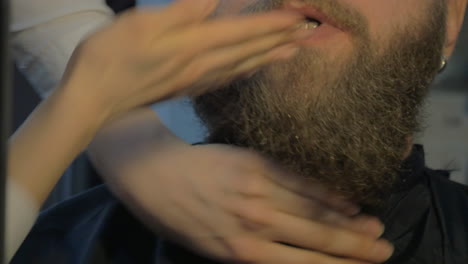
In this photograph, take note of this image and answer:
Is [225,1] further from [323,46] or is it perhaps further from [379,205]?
[379,205]

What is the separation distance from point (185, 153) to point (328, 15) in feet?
0.64

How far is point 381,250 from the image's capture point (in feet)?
2.15

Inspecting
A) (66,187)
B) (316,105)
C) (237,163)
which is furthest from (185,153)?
(66,187)

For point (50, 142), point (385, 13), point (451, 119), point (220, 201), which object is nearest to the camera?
point (50, 142)

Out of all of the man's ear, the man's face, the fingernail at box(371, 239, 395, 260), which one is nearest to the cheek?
the man's face

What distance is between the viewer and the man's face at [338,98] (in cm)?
68

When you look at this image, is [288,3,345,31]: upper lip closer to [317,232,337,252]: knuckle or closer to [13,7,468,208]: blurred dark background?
[317,232,337,252]: knuckle

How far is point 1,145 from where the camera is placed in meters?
0.24

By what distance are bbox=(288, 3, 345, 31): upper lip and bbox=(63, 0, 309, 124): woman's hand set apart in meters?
0.17

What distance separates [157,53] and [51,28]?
10.9 inches

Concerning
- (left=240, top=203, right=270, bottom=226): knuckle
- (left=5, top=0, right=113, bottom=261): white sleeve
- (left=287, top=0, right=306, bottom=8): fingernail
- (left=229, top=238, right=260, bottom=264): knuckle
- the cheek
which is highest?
(left=287, top=0, right=306, bottom=8): fingernail

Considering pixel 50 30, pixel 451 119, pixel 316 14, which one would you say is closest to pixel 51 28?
pixel 50 30

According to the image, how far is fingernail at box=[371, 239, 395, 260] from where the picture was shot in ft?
2.15

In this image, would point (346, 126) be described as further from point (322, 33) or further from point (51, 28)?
point (51, 28)
